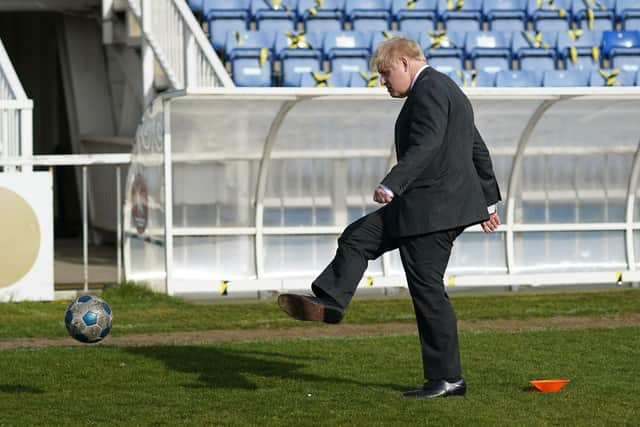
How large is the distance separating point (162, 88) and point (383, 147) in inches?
217

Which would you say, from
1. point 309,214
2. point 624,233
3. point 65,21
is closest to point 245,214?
point 309,214

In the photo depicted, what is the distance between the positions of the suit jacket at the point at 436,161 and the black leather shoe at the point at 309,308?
56 centimetres

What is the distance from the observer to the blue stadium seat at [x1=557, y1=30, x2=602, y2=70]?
67.1 feet

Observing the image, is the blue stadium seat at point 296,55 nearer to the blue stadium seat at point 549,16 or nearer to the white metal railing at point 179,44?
the white metal railing at point 179,44

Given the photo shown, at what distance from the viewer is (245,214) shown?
15.1 metres

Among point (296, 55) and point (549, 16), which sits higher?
point (549, 16)

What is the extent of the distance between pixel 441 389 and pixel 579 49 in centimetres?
1402

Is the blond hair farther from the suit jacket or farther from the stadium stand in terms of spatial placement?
the stadium stand

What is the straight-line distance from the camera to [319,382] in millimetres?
8211

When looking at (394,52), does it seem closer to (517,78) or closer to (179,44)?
(179,44)

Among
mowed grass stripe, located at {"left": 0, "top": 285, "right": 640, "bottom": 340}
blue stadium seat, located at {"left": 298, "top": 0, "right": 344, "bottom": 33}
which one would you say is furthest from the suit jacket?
blue stadium seat, located at {"left": 298, "top": 0, "right": 344, "bottom": 33}

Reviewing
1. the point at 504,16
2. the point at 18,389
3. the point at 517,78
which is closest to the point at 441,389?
the point at 18,389

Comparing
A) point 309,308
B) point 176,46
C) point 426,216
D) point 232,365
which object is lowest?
point 232,365

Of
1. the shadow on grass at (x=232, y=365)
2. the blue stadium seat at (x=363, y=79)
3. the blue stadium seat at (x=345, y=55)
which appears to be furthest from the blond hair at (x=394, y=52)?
the blue stadium seat at (x=345, y=55)
